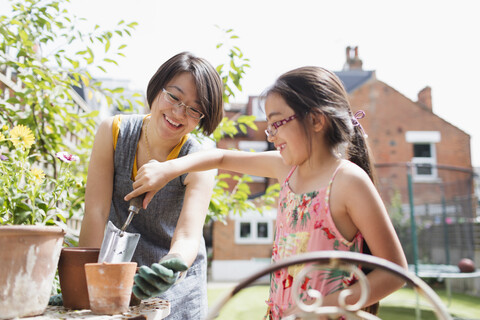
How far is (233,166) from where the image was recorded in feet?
4.15

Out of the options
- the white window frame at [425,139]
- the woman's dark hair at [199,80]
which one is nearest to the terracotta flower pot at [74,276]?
the woman's dark hair at [199,80]

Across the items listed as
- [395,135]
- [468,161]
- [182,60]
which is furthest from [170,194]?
[468,161]

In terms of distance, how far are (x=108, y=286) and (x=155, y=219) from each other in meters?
0.47

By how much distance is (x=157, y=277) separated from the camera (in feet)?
2.57

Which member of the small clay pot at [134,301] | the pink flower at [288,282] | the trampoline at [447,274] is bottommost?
the trampoline at [447,274]

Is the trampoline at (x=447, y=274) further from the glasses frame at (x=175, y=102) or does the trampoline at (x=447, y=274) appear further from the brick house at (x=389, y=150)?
the brick house at (x=389, y=150)

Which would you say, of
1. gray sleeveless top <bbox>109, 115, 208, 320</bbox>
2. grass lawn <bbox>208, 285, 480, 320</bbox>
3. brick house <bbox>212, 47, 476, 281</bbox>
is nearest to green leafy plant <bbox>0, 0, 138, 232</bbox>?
gray sleeveless top <bbox>109, 115, 208, 320</bbox>

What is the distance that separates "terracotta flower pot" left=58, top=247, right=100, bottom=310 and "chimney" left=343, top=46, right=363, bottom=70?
45.8ft

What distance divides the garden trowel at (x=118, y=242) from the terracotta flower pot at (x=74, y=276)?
0.09ft

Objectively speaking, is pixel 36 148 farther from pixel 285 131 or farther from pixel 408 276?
pixel 408 276

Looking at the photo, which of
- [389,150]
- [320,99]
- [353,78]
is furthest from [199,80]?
[353,78]

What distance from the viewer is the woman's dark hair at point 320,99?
1063 millimetres

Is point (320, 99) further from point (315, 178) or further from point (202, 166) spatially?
point (202, 166)

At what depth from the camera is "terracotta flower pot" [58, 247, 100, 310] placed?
893 mm
